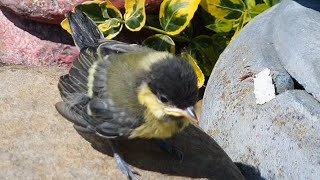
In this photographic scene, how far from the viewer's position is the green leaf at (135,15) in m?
4.21

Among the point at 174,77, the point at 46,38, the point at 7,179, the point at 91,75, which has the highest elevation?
the point at 174,77

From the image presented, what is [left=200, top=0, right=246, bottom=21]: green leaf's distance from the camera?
4234 millimetres

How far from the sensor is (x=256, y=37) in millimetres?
3766

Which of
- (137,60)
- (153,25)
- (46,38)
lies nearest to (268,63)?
(137,60)

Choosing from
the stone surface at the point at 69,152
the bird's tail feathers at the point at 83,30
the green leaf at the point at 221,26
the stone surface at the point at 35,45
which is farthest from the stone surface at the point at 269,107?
the stone surface at the point at 35,45

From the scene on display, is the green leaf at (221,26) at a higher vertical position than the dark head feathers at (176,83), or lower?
lower

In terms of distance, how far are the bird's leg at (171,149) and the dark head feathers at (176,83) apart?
1.69 feet

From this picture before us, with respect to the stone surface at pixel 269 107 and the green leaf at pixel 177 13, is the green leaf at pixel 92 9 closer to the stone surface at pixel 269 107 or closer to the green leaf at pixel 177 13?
the green leaf at pixel 177 13

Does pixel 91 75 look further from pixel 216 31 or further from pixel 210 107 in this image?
pixel 216 31

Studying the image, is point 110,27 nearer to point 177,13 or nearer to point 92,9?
point 92,9

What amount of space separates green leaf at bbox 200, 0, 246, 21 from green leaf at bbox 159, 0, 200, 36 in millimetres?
88

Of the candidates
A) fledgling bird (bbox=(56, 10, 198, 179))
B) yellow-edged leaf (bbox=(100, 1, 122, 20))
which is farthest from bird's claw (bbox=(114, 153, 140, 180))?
yellow-edged leaf (bbox=(100, 1, 122, 20))

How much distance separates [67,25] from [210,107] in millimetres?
912

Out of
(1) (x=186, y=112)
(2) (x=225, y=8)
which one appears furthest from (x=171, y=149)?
(2) (x=225, y=8)
